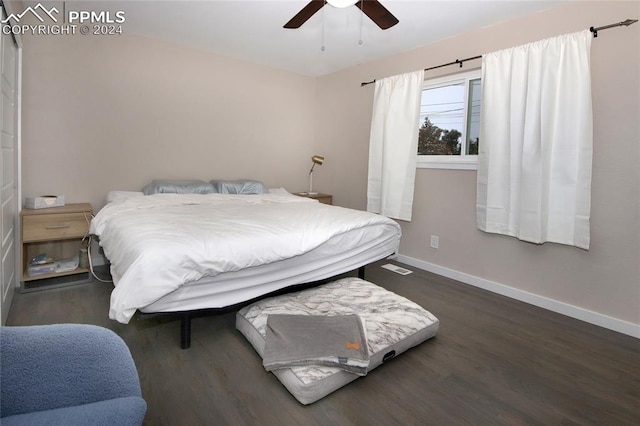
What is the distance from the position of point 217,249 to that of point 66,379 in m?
1.02

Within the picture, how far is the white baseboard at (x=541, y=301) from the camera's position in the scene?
2.34 m

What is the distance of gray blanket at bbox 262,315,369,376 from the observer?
165 centimetres

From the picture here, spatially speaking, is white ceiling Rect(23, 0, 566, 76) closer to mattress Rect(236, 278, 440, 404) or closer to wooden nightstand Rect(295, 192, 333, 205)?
wooden nightstand Rect(295, 192, 333, 205)

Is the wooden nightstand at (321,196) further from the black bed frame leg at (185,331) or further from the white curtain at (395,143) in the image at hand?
the black bed frame leg at (185,331)

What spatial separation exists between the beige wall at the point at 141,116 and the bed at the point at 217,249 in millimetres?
671

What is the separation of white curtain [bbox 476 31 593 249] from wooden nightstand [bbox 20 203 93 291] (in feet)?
11.6

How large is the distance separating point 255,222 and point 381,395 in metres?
1.35

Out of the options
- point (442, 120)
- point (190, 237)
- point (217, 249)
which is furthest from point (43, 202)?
point (442, 120)

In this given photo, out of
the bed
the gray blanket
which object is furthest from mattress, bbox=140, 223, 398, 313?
the gray blanket

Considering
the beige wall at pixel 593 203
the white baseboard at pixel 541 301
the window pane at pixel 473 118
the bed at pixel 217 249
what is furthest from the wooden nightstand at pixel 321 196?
the window pane at pixel 473 118

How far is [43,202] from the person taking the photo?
113 inches

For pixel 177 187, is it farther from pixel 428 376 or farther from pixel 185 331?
pixel 428 376

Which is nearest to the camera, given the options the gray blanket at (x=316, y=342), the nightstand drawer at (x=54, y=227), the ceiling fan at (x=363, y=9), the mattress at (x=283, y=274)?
the gray blanket at (x=316, y=342)

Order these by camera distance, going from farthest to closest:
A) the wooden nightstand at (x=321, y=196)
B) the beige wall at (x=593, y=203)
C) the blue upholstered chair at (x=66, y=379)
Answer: the wooden nightstand at (x=321, y=196), the beige wall at (x=593, y=203), the blue upholstered chair at (x=66, y=379)
